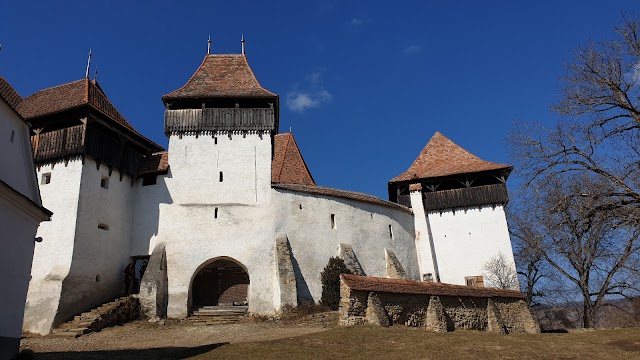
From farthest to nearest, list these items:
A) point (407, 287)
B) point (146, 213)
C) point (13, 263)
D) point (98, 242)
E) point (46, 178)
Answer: point (146, 213) < point (46, 178) < point (98, 242) < point (407, 287) < point (13, 263)

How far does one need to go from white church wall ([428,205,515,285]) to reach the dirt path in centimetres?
929

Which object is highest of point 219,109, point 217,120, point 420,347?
point 219,109

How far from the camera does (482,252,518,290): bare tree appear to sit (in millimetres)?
20875

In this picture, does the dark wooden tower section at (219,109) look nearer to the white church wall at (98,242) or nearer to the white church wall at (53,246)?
the white church wall at (98,242)

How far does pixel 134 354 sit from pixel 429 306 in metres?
7.89

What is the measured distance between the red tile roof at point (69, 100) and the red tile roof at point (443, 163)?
13772 millimetres

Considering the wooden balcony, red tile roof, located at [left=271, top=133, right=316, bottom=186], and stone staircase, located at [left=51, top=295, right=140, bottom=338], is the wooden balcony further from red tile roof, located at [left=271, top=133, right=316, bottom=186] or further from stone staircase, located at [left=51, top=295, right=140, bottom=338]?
stone staircase, located at [left=51, top=295, right=140, bottom=338]

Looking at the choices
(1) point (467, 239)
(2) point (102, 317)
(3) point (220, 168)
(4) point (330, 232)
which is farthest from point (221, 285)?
(1) point (467, 239)

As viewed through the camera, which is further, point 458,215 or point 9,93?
point 458,215

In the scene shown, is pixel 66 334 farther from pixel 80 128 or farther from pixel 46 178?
pixel 80 128

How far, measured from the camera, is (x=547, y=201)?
36.3ft

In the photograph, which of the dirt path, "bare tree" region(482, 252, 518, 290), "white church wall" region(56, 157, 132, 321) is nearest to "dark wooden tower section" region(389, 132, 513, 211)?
"bare tree" region(482, 252, 518, 290)

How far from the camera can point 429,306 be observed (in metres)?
13.5

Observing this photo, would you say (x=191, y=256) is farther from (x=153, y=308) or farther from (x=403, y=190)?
(x=403, y=190)
